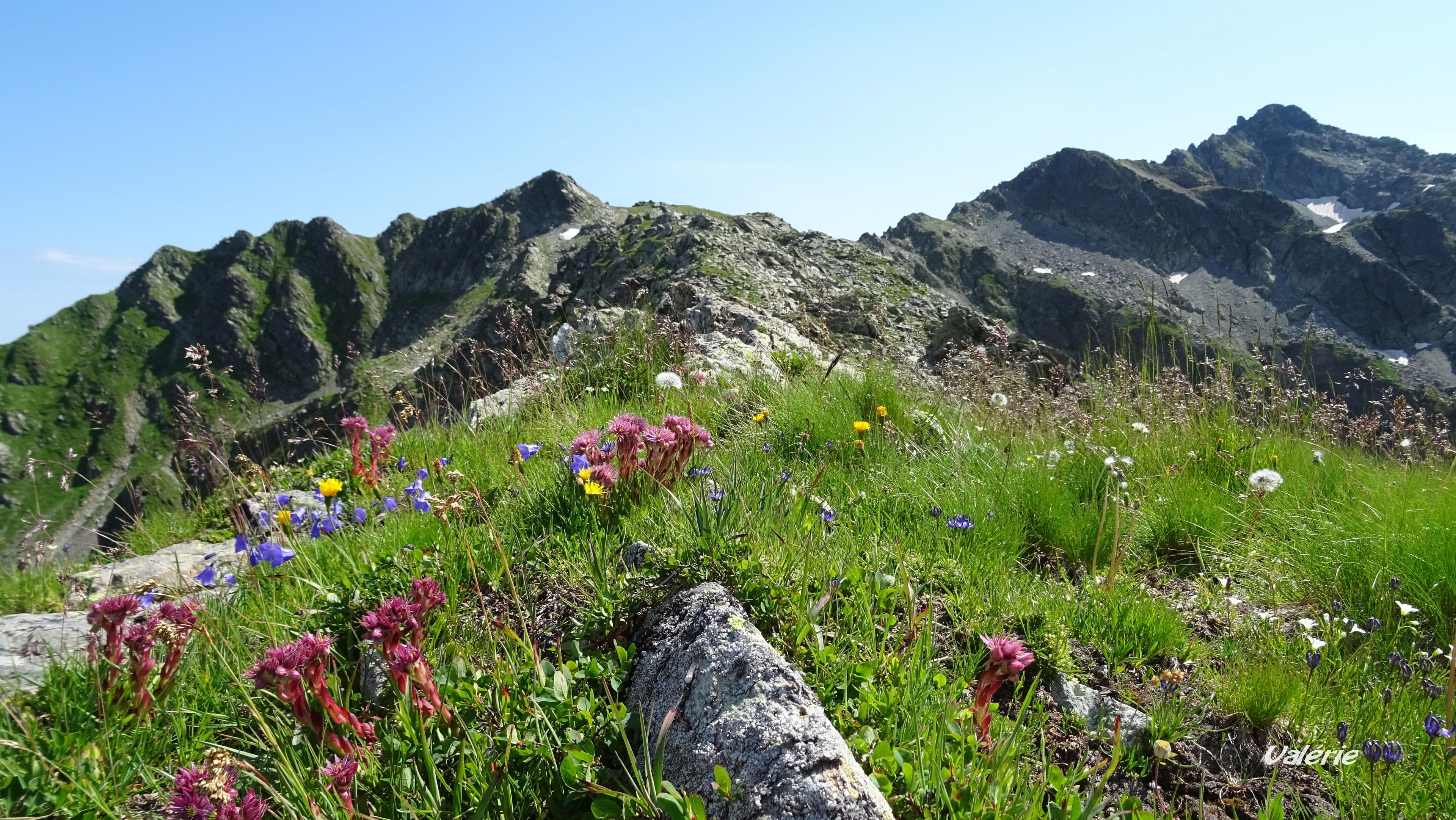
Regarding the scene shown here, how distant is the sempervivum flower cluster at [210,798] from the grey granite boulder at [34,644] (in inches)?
41.3

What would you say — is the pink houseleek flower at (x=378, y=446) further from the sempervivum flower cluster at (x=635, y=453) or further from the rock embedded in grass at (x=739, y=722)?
the rock embedded in grass at (x=739, y=722)

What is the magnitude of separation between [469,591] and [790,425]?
2.90m

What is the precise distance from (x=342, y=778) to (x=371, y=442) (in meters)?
3.36

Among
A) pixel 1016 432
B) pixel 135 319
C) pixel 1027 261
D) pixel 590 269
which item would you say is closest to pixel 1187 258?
pixel 1027 261

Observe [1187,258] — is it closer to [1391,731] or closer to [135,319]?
[1391,731]

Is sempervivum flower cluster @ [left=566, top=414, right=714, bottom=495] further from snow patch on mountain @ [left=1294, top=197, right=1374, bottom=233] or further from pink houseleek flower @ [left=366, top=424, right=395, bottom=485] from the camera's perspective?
snow patch on mountain @ [left=1294, top=197, right=1374, bottom=233]

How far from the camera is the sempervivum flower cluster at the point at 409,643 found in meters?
1.85

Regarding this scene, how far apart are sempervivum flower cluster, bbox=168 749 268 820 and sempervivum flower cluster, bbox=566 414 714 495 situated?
1.68m

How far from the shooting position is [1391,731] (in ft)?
7.37

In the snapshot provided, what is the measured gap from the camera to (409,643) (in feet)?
6.66

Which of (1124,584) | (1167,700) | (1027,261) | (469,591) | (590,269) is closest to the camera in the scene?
(1167,700)

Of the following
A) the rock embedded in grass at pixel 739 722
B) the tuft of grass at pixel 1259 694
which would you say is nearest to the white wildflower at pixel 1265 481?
the tuft of grass at pixel 1259 694

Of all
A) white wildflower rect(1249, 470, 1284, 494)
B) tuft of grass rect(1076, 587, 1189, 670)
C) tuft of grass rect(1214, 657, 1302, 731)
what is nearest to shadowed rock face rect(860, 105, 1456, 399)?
white wildflower rect(1249, 470, 1284, 494)

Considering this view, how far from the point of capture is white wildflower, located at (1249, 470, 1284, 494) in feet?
12.8
